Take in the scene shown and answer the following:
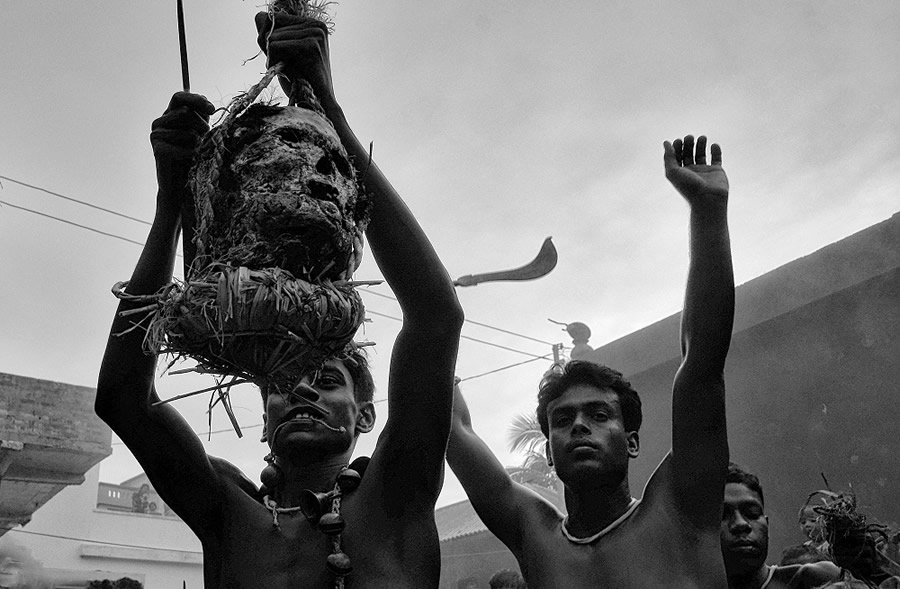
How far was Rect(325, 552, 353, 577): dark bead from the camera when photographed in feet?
6.74

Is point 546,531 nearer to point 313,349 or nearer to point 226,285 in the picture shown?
point 313,349

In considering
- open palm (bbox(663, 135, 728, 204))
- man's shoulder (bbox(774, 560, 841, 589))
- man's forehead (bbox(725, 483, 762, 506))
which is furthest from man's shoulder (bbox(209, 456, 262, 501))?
man's shoulder (bbox(774, 560, 841, 589))

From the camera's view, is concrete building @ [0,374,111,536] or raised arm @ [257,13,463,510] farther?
concrete building @ [0,374,111,536]

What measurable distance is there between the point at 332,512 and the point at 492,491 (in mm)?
918

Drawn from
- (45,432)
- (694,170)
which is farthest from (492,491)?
(45,432)

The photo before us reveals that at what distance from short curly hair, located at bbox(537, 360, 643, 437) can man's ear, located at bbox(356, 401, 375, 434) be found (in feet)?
2.19

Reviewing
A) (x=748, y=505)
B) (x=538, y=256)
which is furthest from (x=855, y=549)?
(x=538, y=256)

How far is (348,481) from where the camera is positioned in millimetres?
2295

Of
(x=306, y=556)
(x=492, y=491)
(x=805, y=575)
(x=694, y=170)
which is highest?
(x=694, y=170)

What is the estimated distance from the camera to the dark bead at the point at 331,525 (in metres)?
2.14

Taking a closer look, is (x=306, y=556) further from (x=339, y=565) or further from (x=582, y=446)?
(x=582, y=446)

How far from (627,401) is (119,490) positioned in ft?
83.9

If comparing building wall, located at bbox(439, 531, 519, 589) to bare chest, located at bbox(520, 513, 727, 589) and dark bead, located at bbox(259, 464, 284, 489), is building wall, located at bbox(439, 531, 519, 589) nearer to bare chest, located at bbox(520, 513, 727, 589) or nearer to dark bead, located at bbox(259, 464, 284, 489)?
bare chest, located at bbox(520, 513, 727, 589)

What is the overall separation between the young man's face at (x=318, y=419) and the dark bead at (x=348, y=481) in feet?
0.49
